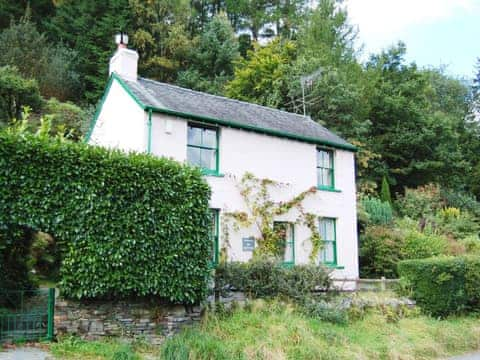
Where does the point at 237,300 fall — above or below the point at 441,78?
below

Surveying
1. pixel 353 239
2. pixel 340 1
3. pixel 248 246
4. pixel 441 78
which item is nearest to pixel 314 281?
pixel 248 246

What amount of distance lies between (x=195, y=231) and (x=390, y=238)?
1213 cm

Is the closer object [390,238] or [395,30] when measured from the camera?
[390,238]

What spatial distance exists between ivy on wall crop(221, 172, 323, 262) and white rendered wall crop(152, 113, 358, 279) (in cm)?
20

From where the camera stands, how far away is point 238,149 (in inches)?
655

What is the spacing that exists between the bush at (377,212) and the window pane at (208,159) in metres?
10.1

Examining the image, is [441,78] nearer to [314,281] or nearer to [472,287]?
[472,287]

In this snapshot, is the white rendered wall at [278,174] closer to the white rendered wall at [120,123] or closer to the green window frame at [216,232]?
the green window frame at [216,232]

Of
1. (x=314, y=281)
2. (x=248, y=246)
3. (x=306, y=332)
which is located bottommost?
(x=306, y=332)

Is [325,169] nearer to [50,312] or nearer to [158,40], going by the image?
[50,312]

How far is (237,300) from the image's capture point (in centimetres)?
1196

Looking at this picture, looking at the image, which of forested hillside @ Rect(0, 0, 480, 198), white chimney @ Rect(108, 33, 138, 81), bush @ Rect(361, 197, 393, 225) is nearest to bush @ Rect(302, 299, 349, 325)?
white chimney @ Rect(108, 33, 138, 81)

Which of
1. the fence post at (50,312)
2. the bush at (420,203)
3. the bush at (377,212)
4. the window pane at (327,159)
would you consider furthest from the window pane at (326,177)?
the fence post at (50,312)

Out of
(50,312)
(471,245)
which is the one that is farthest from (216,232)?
(471,245)
